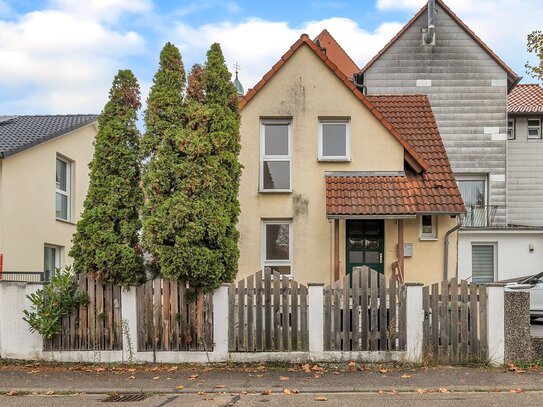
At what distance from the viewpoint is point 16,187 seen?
57.5 ft

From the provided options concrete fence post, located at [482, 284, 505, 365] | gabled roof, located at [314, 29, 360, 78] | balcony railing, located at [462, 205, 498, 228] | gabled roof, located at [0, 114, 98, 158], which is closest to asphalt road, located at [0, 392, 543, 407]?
concrete fence post, located at [482, 284, 505, 365]

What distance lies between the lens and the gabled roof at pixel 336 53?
34.6m

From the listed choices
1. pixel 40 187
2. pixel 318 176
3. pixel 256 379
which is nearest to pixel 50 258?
pixel 40 187

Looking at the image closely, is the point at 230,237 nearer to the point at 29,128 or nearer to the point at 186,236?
the point at 186,236

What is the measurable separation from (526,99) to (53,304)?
26660 mm

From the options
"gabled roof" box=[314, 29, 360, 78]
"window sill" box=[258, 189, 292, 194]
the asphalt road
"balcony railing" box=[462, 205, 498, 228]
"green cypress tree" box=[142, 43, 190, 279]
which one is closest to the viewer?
the asphalt road

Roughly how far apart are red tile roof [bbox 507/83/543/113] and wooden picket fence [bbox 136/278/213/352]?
2273cm

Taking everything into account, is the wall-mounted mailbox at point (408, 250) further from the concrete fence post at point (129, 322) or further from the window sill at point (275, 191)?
the concrete fence post at point (129, 322)

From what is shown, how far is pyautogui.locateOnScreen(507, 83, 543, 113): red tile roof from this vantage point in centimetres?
3030

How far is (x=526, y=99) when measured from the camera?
31969 millimetres

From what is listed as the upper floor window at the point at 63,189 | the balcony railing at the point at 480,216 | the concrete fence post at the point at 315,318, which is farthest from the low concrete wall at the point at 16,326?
the balcony railing at the point at 480,216

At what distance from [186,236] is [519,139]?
23.6 metres

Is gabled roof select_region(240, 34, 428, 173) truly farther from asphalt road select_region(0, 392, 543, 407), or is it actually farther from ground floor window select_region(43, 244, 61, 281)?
asphalt road select_region(0, 392, 543, 407)

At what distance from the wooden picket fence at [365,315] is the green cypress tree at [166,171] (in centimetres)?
252
